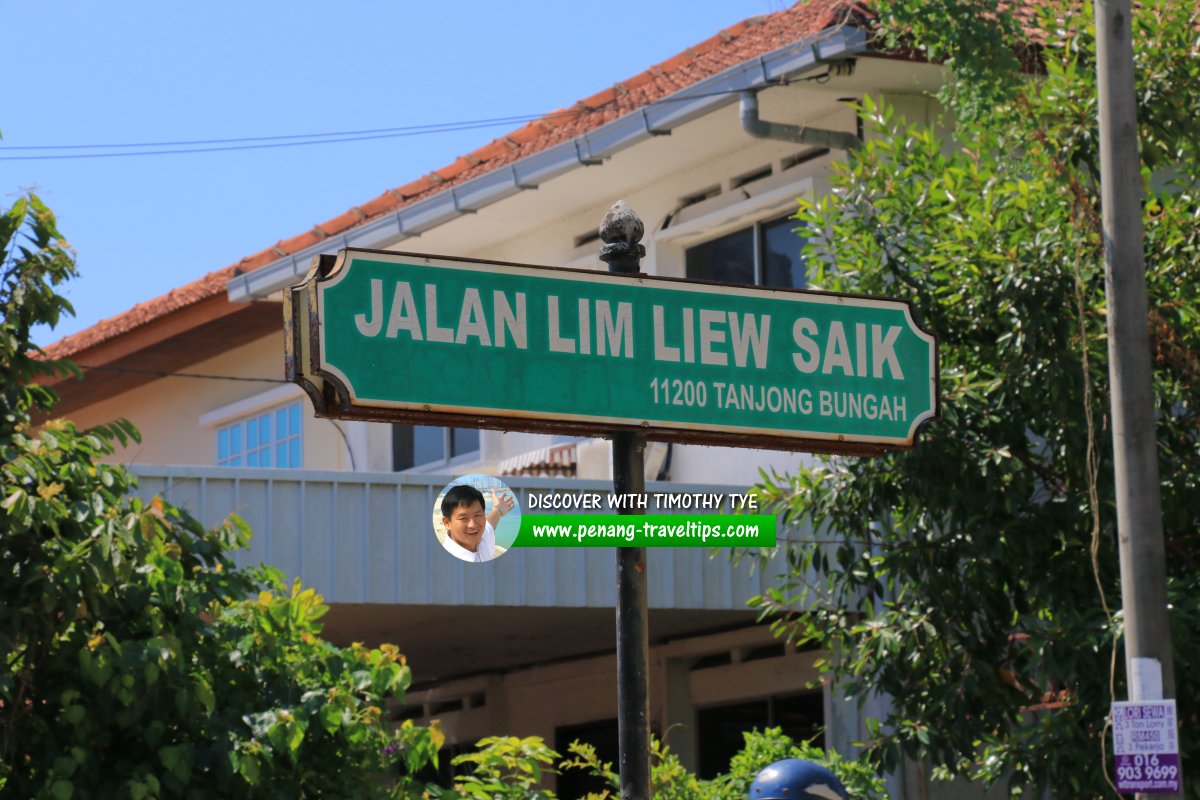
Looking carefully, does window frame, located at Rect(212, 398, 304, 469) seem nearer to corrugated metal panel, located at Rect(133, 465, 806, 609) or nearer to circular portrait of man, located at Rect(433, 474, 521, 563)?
corrugated metal panel, located at Rect(133, 465, 806, 609)

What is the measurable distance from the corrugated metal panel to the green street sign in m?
8.65

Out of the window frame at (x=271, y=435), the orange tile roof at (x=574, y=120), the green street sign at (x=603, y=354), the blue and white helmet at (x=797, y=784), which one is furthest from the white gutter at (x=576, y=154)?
the green street sign at (x=603, y=354)

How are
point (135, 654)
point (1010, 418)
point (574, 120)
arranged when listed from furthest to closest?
point (574, 120) < point (1010, 418) < point (135, 654)

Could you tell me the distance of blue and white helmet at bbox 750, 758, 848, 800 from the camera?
4496 millimetres

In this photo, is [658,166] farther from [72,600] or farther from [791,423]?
[791,423]

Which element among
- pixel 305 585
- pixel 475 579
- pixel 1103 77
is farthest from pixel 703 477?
pixel 1103 77

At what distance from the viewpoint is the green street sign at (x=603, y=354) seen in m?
3.41

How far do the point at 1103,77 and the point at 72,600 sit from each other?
17.0 ft

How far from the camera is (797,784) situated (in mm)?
4520

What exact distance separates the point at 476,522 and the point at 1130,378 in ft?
17.5

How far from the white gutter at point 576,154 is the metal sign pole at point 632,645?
9422 millimetres

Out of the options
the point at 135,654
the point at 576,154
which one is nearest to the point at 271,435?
the point at 576,154

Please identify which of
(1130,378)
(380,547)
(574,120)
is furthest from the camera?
(574,120)

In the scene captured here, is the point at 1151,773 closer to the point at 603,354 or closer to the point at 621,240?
the point at 621,240
